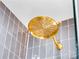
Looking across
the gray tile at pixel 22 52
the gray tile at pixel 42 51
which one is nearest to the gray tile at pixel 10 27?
the gray tile at pixel 22 52

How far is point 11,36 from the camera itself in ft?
4.94

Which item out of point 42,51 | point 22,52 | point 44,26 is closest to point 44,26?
point 44,26

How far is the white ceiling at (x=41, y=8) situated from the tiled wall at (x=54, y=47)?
0.11 meters

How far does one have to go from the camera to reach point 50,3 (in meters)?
1.44

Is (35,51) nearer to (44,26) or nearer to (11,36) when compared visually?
(11,36)

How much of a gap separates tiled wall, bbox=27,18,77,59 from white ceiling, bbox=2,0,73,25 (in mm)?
113

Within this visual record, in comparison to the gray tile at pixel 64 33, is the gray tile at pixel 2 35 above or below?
above

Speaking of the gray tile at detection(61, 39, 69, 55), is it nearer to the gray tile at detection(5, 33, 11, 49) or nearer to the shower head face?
the shower head face

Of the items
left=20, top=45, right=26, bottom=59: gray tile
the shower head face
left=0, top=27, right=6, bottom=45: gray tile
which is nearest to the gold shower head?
the shower head face

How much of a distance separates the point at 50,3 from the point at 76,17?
0.86m

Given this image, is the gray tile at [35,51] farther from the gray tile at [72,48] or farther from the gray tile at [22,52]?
the gray tile at [72,48]

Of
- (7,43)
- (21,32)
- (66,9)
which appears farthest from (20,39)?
(66,9)

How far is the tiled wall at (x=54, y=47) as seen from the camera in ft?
4.70

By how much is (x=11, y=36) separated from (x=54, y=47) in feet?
1.28
